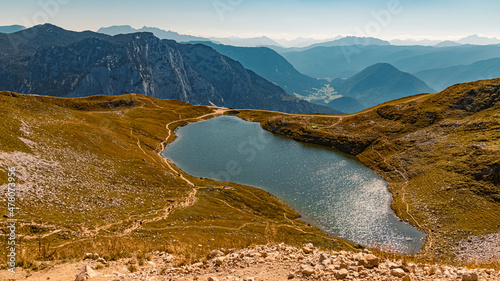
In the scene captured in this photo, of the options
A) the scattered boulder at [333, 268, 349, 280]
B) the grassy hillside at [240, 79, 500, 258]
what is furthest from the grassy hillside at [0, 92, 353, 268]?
the grassy hillside at [240, 79, 500, 258]

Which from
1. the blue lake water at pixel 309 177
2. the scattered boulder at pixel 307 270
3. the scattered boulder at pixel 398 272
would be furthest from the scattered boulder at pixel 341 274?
the blue lake water at pixel 309 177

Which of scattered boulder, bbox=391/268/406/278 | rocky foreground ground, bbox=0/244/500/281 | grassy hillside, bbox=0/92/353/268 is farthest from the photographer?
grassy hillside, bbox=0/92/353/268

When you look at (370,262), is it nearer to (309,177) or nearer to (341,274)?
(341,274)

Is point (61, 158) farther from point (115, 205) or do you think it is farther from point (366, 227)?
point (366, 227)

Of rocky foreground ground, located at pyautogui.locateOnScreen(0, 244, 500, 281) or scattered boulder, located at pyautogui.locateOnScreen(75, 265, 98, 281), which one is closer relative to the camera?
scattered boulder, located at pyautogui.locateOnScreen(75, 265, 98, 281)

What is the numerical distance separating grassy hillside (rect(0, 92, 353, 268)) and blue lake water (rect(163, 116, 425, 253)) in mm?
8969

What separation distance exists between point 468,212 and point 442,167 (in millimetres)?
28002

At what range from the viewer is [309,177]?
103312 mm

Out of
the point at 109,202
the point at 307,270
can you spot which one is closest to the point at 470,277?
the point at 307,270

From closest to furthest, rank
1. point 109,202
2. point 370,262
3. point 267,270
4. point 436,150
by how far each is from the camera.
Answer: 1. point 370,262
2. point 267,270
3. point 109,202
4. point 436,150

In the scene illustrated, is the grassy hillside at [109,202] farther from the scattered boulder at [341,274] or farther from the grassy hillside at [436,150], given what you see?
the grassy hillside at [436,150]

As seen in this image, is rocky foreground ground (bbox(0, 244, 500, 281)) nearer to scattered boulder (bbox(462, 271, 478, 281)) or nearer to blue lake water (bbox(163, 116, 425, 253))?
scattered boulder (bbox(462, 271, 478, 281))

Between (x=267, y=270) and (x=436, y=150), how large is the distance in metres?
124

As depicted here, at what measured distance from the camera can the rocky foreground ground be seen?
1606 centimetres
